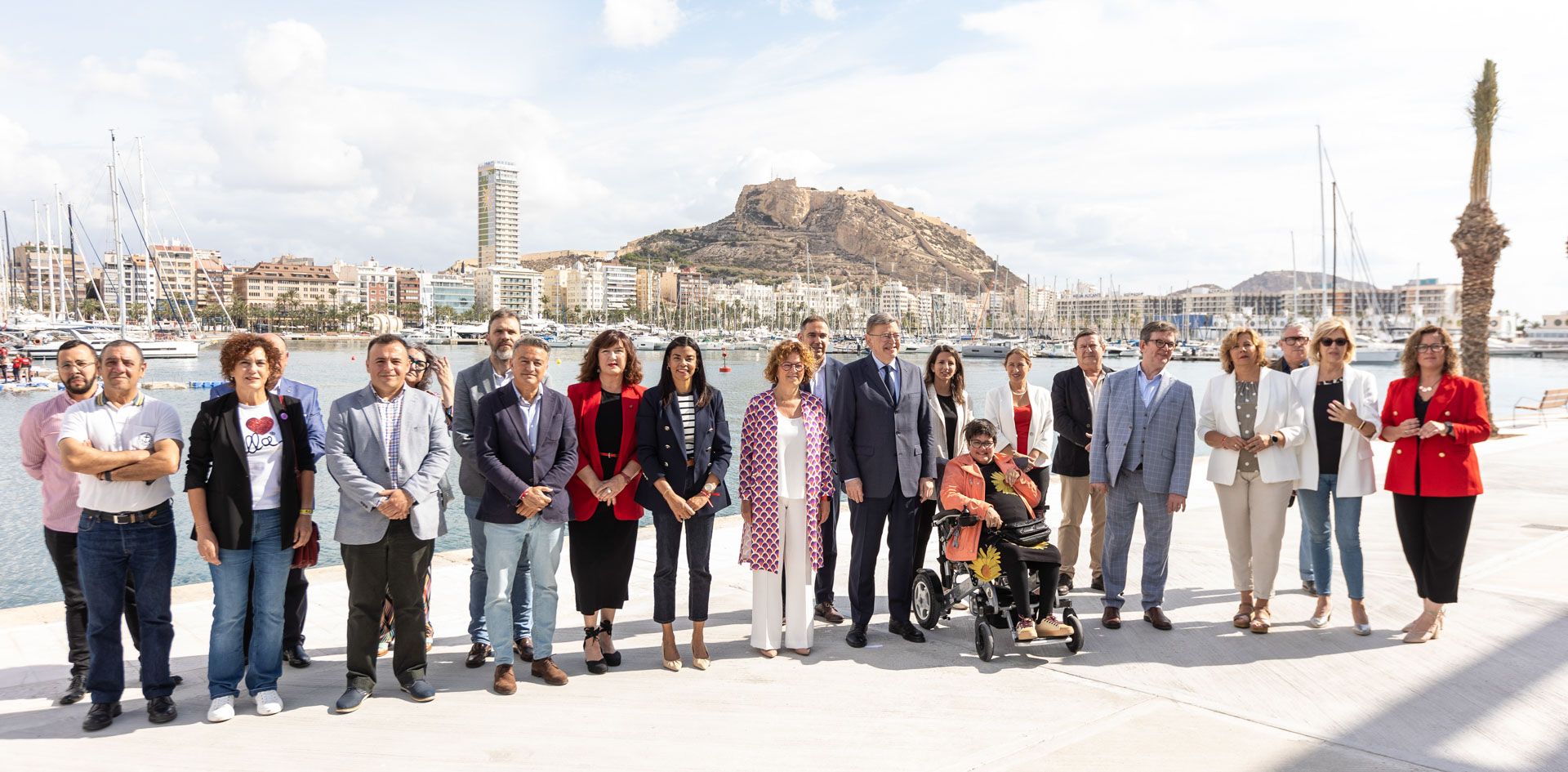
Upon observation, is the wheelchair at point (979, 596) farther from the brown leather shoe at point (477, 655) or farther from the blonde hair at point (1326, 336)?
the brown leather shoe at point (477, 655)

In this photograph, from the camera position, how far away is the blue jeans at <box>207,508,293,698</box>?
4242mm

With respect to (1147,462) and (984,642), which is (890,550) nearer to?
(984,642)

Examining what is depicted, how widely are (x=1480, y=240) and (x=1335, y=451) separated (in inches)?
653

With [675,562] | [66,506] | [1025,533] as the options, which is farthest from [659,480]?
[66,506]

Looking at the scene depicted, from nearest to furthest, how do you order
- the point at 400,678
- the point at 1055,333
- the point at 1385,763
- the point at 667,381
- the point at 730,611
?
the point at 1385,763 → the point at 400,678 → the point at 667,381 → the point at 730,611 → the point at 1055,333

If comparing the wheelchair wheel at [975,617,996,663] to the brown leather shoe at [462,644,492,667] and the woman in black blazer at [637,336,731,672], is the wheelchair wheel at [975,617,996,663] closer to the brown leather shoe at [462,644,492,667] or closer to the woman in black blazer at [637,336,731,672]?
the woman in black blazer at [637,336,731,672]

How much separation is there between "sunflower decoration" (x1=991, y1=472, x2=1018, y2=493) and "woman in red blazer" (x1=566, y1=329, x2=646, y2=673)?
206cm

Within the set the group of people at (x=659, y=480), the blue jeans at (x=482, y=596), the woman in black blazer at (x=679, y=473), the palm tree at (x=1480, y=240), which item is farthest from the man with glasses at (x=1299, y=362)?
the palm tree at (x=1480, y=240)

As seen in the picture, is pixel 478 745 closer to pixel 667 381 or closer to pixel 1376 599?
pixel 667 381

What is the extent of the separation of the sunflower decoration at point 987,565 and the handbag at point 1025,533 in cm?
11

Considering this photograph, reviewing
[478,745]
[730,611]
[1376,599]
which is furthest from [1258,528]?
[478,745]

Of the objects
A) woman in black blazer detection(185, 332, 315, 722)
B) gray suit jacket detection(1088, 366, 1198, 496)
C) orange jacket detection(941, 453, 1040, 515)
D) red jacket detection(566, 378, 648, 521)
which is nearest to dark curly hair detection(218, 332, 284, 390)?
woman in black blazer detection(185, 332, 315, 722)

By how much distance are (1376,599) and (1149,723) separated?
3.13 metres

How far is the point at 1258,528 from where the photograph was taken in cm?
572
